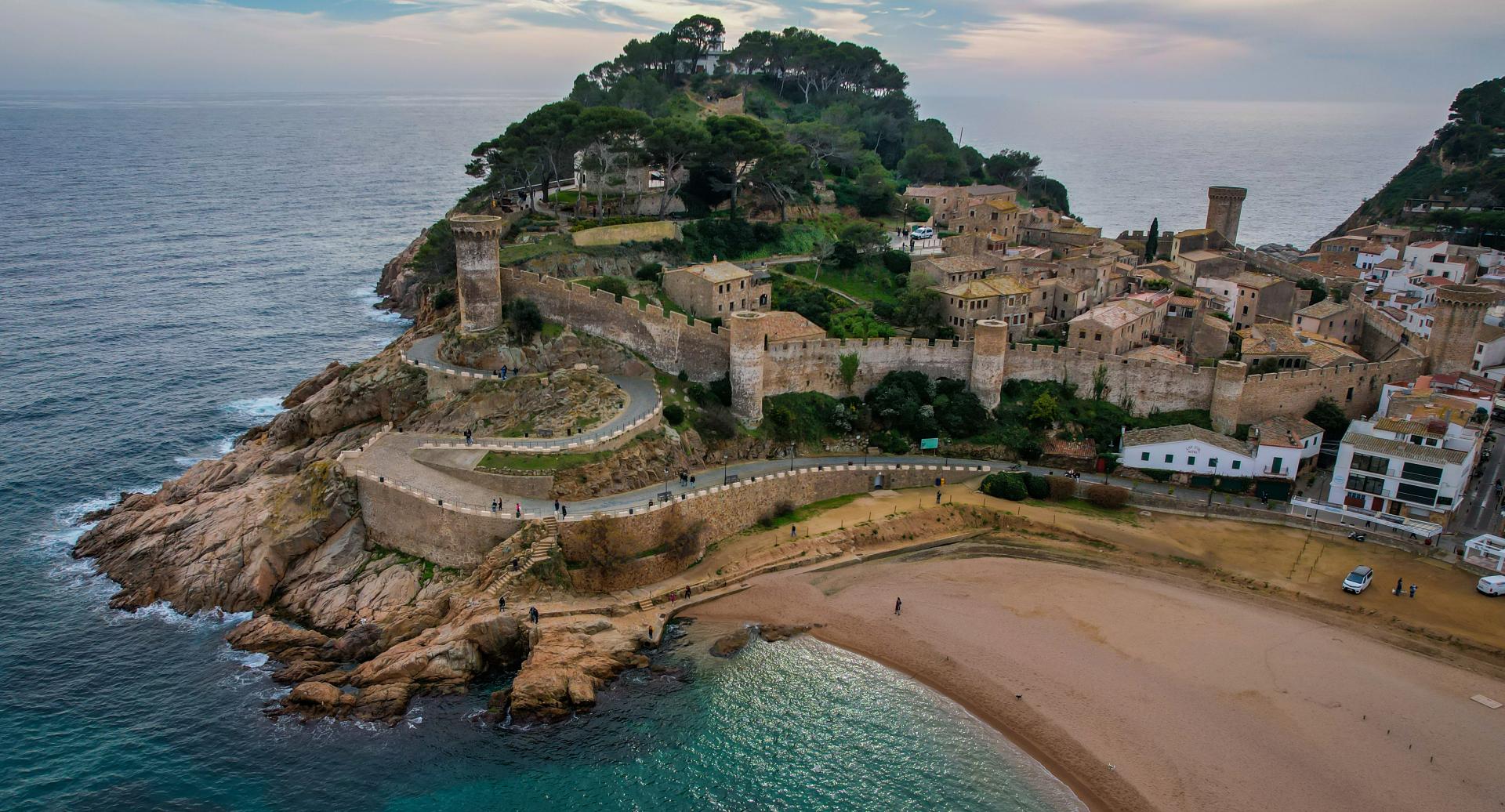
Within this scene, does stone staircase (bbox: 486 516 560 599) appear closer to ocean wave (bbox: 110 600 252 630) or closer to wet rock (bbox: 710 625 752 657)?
wet rock (bbox: 710 625 752 657)

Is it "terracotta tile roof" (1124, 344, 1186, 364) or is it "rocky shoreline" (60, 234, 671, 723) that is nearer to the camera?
"rocky shoreline" (60, 234, 671, 723)

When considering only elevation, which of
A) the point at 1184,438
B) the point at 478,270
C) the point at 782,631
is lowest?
the point at 782,631

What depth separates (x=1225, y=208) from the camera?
6500cm

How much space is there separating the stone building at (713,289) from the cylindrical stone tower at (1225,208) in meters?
36.2

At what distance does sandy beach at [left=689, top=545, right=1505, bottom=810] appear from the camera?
947 inches

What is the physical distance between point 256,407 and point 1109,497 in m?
39.9

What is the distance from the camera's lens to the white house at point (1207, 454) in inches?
1463

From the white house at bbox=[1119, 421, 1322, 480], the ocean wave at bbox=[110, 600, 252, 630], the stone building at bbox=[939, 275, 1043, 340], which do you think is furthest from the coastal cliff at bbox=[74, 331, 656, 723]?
the white house at bbox=[1119, 421, 1322, 480]

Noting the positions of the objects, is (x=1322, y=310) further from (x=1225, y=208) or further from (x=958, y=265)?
(x=1225, y=208)

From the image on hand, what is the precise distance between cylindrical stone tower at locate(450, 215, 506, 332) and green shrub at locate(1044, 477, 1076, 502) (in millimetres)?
23423

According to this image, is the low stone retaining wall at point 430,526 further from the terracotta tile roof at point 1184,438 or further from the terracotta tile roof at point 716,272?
the terracotta tile roof at point 1184,438

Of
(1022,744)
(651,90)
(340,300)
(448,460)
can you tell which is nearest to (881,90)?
(651,90)

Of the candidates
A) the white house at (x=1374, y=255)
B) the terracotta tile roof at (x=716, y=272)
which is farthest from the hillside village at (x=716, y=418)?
the white house at (x=1374, y=255)

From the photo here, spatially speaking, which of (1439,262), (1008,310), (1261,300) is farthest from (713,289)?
(1439,262)
